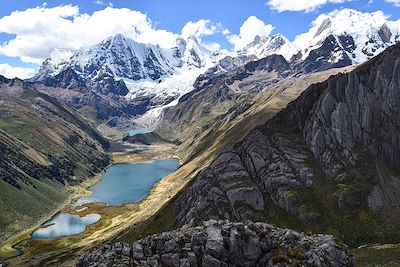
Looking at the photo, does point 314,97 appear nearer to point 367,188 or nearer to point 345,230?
point 367,188

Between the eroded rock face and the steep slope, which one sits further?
the steep slope

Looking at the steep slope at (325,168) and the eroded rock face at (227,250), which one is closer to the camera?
the eroded rock face at (227,250)

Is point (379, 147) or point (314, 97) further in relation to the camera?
point (314, 97)

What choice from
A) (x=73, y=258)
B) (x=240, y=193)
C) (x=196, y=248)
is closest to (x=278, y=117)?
(x=240, y=193)

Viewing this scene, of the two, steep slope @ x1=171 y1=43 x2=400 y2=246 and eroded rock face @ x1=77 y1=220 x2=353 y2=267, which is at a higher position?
steep slope @ x1=171 y1=43 x2=400 y2=246

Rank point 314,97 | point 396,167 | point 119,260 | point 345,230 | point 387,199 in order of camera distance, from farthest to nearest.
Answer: point 314,97
point 396,167
point 387,199
point 345,230
point 119,260
